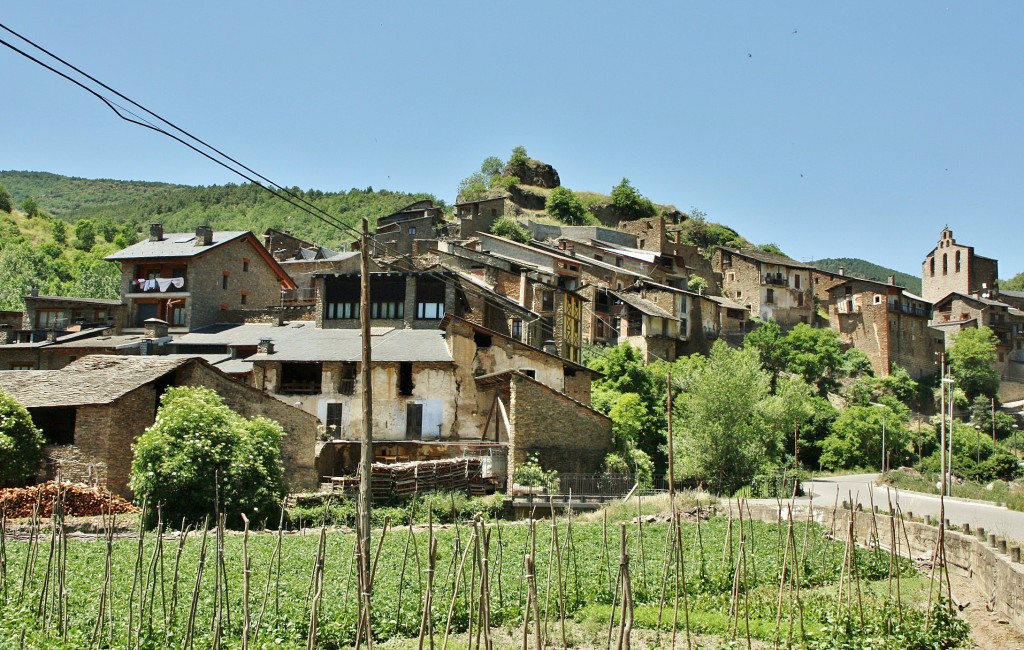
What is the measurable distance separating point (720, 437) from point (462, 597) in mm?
26320

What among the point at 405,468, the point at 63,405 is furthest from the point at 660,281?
the point at 63,405

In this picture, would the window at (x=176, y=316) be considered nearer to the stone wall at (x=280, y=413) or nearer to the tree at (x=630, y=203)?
the stone wall at (x=280, y=413)

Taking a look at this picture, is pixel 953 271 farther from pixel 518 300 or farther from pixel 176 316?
pixel 176 316

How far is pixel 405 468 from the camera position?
3338cm

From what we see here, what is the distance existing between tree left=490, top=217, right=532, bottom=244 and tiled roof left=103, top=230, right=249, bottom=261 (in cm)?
3269

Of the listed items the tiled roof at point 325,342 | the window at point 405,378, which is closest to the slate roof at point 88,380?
the tiled roof at point 325,342

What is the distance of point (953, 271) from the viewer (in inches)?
3964

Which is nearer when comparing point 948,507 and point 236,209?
point 948,507

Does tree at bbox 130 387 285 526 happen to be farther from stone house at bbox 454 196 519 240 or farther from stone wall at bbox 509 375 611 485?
stone house at bbox 454 196 519 240

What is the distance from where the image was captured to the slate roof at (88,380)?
102 feet

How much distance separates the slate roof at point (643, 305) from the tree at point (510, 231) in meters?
20.3

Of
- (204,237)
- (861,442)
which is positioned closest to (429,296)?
(204,237)

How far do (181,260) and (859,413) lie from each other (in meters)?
43.2

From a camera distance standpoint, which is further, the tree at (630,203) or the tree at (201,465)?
the tree at (630,203)
